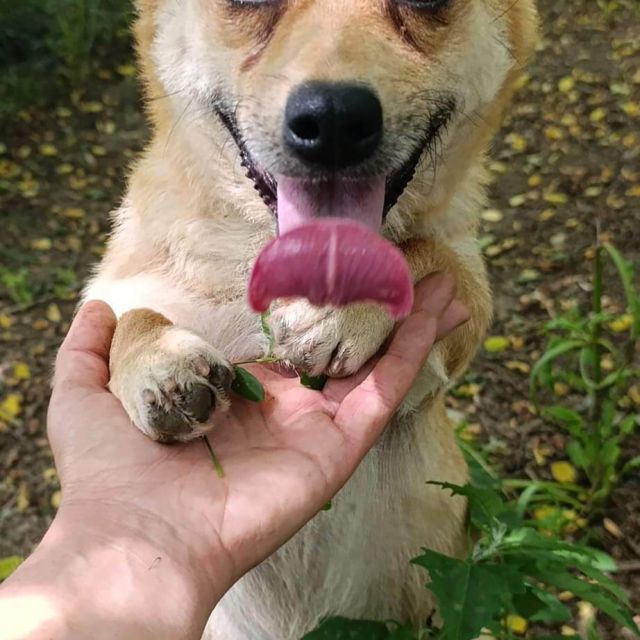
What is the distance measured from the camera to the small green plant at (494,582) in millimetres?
1803

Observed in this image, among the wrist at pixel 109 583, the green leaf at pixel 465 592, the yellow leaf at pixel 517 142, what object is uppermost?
the wrist at pixel 109 583

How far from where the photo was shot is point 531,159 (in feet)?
19.0

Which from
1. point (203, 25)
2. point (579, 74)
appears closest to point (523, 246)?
point (579, 74)

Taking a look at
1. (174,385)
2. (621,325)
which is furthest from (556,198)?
(174,385)

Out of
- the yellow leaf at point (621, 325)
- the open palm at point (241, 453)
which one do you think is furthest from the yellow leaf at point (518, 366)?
the open palm at point (241, 453)

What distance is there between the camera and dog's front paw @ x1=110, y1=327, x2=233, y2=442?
197 cm

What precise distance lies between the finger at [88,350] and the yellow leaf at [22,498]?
1.82 m

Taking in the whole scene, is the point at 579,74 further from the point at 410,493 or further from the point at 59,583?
the point at 59,583

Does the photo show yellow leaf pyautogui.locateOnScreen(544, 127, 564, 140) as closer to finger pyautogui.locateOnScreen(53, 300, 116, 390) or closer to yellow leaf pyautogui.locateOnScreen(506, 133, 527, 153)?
yellow leaf pyautogui.locateOnScreen(506, 133, 527, 153)

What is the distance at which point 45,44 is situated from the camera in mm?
5969

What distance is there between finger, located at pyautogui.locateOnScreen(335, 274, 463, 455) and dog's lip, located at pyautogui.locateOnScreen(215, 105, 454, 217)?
29cm

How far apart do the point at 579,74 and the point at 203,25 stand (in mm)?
4850

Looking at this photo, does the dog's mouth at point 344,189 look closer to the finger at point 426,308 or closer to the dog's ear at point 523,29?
the finger at point 426,308

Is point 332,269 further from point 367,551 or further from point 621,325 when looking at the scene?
point 621,325
